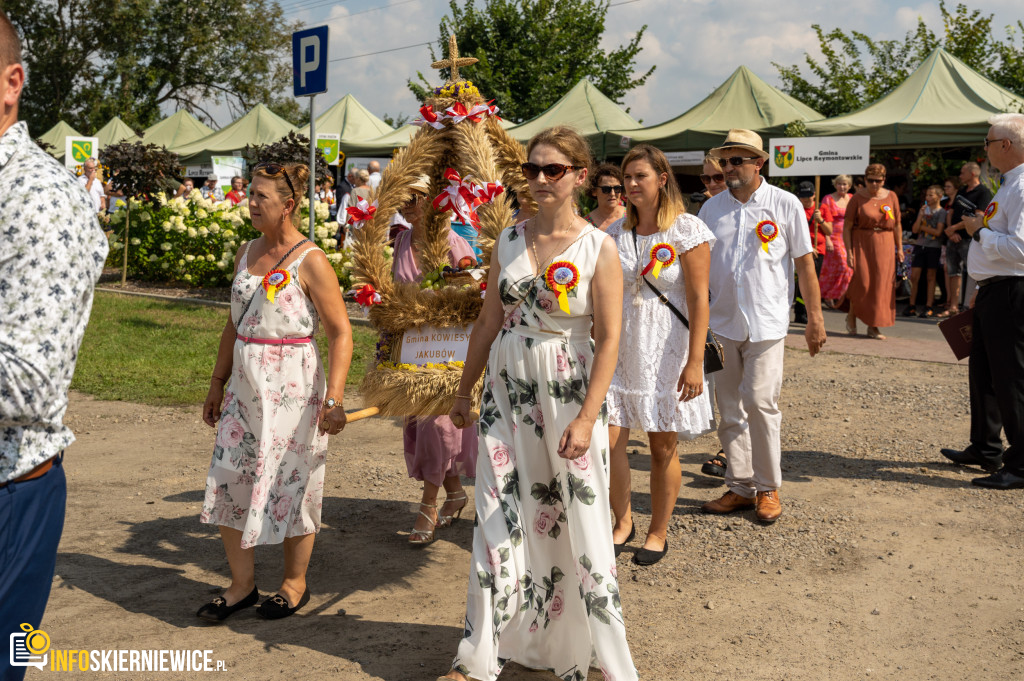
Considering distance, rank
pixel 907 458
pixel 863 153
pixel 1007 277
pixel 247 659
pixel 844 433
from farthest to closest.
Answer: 1. pixel 863 153
2. pixel 844 433
3. pixel 907 458
4. pixel 1007 277
5. pixel 247 659

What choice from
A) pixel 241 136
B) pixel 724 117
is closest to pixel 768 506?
pixel 724 117

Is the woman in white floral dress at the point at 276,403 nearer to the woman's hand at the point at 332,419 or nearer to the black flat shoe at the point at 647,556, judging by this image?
the woman's hand at the point at 332,419

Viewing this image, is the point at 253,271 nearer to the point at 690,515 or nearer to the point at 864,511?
the point at 690,515

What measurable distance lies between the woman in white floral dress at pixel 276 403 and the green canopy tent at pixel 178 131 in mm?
31265

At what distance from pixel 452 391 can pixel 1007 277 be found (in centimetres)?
389

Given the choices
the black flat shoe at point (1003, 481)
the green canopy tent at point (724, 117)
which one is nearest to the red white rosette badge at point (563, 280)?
the black flat shoe at point (1003, 481)

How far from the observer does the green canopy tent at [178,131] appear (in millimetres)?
33406

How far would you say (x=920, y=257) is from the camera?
14633mm

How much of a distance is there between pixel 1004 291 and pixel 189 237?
12.8 metres

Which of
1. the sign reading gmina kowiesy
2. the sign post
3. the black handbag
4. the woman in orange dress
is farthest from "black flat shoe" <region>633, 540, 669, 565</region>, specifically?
the sign reading gmina kowiesy

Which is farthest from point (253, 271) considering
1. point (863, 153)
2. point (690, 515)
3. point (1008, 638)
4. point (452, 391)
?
point (863, 153)

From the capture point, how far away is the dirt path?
380 cm

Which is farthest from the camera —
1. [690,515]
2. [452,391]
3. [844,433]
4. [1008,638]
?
[844,433]

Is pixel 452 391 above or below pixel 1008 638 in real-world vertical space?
above
